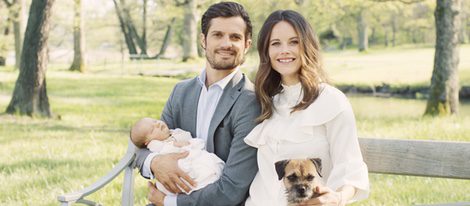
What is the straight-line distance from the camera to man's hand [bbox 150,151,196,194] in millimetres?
3369

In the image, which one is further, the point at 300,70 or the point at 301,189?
the point at 300,70

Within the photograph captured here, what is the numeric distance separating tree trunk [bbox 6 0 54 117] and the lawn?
0.93ft

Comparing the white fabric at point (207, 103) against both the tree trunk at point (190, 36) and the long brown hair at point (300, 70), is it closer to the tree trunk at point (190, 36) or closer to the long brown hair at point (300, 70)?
the long brown hair at point (300, 70)

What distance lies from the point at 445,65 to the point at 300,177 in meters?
9.09

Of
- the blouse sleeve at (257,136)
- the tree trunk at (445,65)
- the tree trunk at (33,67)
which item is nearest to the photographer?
the blouse sleeve at (257,136)

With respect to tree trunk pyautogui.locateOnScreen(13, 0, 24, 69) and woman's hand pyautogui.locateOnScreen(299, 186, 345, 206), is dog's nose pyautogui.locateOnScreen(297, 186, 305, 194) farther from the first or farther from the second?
tree trunk pyautogui.locateOnScreen(13, 0, 24, 69)

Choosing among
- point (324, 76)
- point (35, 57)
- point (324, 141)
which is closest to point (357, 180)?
point (324, 141)

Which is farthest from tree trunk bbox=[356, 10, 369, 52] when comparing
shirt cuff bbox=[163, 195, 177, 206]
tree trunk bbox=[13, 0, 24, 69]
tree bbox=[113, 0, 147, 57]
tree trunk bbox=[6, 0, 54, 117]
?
shirt cuff bbox=[163, 195, 177, 206]

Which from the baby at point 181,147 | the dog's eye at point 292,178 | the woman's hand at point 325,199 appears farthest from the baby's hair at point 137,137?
the woman's hand at point 325,199

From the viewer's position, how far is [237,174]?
327cm

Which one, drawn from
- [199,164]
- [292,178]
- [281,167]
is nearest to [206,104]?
[199,164]

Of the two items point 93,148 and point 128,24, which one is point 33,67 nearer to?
point 93,148

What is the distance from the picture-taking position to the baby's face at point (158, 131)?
3.49 metres

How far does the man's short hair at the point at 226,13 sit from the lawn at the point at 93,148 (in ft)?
6.91
